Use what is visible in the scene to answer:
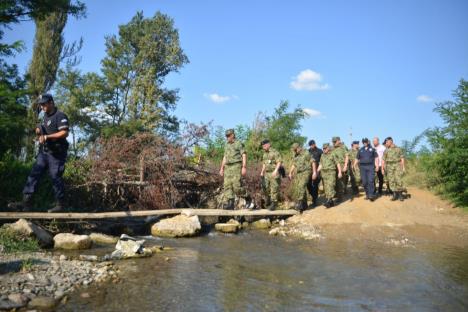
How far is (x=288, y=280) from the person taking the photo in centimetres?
582

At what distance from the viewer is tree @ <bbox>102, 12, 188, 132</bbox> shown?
26719 mm

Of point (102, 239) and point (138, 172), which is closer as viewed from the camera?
point (102, 239)

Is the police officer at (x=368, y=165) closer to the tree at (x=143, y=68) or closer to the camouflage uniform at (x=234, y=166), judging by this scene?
the camouflage uniform at (x=234, y=166)

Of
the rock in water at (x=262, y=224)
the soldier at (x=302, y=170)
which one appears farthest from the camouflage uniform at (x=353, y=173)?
the rock in water at (x=262, y=224)

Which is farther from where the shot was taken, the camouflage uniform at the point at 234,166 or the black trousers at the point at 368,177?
the black trousers at the point at 368,177

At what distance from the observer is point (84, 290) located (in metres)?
4.98

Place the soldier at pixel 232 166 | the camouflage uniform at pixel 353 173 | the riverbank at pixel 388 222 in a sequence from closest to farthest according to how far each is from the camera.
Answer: the riverbank at pixel 388 222, the soldier at pixel 232 166, the camouflage uniform at pixel 353 173

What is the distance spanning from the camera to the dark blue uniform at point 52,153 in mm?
6824

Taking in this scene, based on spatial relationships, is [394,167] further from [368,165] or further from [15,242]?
[15,242]

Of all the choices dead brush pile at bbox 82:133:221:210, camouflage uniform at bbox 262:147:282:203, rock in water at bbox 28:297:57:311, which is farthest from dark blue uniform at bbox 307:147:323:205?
rock in water at bbox 28:297:57:311

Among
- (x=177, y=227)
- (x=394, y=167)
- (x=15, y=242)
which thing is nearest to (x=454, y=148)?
(x=394, y=167)

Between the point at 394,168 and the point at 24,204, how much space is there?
383 inches

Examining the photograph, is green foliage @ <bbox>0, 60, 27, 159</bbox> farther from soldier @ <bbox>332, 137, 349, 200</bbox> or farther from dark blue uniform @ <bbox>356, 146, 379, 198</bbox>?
dark blue uniform @ <bbox>356, 146, 379, 198</bbox>

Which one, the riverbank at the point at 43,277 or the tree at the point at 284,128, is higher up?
the tree at the point at 284,128
